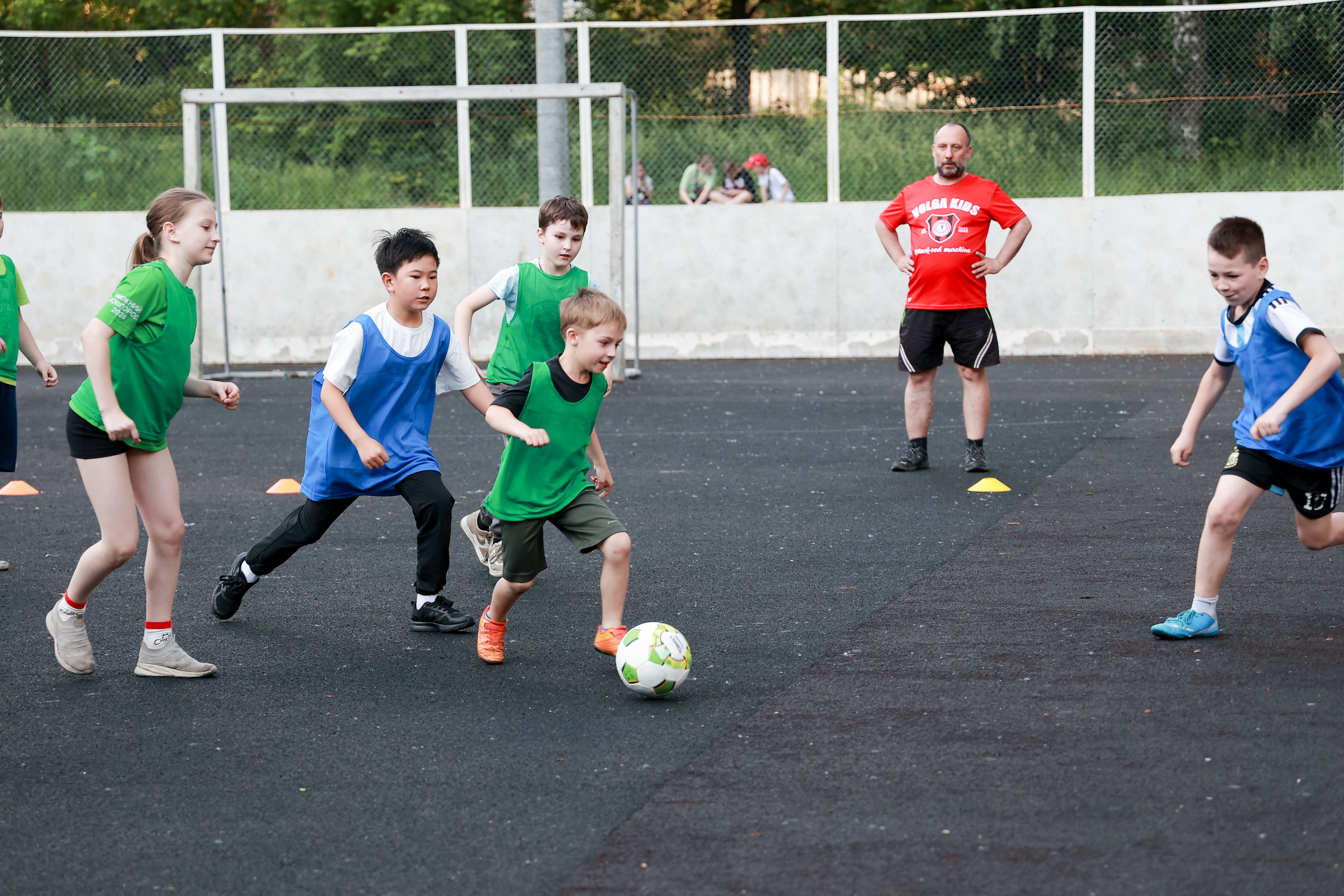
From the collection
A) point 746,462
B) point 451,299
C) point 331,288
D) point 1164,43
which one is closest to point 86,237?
point 331,288

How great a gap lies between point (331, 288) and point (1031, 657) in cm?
1383

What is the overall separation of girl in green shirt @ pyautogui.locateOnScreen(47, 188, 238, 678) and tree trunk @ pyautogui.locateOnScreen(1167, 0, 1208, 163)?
46.0ft

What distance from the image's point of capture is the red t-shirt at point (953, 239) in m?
9.09

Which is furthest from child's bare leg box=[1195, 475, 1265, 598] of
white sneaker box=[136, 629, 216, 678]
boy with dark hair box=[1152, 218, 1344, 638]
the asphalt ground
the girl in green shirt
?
white sneaker box=[136, 629, 216, 678]

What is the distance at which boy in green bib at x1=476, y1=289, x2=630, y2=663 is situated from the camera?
4.88 m

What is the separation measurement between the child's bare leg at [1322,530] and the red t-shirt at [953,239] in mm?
4109

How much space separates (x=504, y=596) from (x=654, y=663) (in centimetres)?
A: 72

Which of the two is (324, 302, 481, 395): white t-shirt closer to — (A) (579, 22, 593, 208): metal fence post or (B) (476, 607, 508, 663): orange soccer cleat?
(B) (476, 607, 508, 663): orange soccer cleat

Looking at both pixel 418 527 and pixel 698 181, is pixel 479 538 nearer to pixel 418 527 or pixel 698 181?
pixel 418 527

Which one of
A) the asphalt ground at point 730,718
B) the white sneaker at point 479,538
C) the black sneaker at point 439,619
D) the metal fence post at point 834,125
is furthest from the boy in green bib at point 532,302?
the metal fence post at point 834,125

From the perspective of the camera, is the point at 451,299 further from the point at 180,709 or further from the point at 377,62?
the point at 180,709

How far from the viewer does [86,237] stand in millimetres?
17531

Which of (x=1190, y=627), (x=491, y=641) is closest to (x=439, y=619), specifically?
(x=491, y=641)

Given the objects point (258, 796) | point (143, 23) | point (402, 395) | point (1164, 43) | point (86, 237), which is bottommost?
point (258, 796)
